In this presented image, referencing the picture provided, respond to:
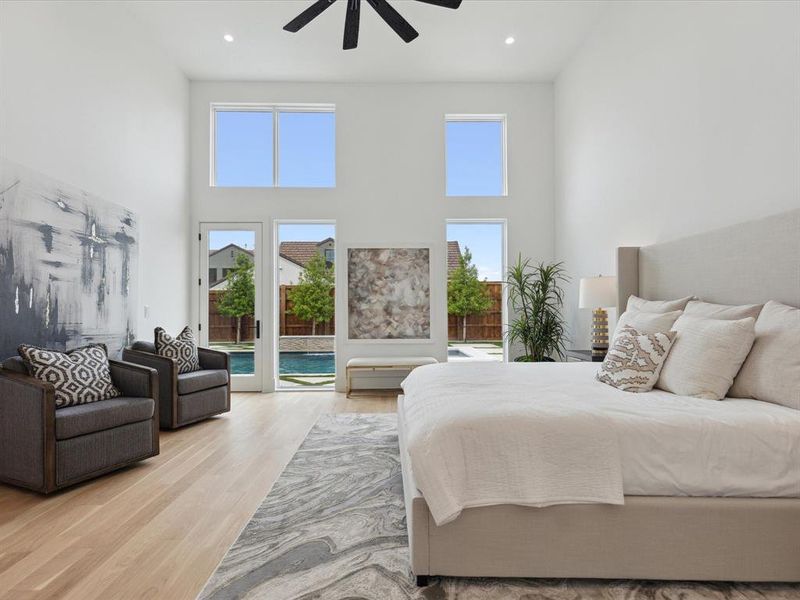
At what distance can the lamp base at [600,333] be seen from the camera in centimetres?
407

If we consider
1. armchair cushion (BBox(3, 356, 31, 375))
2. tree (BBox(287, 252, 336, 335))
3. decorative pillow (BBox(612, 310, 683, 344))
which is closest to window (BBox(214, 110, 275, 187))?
tree (BBox(287, 252, 336, 335))

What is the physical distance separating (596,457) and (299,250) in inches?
197

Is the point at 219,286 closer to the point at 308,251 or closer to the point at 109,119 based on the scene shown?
the point at 308,251

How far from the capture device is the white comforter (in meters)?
1.69

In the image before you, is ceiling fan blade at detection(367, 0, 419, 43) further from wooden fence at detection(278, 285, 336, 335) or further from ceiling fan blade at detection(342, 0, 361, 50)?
wooden fence at detection(278, 285, 336, 335)

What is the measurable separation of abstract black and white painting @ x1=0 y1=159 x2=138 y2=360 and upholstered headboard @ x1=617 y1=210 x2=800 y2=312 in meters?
4.39

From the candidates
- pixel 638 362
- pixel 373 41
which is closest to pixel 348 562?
pixel 638 362

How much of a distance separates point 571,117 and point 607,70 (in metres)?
0.95

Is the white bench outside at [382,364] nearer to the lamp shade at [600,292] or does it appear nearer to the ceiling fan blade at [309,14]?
the lamp shade at [600,292]

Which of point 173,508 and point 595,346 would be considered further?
point 595,346

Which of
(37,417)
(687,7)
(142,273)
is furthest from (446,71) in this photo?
(37,417)

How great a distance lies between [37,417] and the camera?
261cm

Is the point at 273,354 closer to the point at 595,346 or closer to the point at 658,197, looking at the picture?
the point at 595,346

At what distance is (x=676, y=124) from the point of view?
11.1ft
